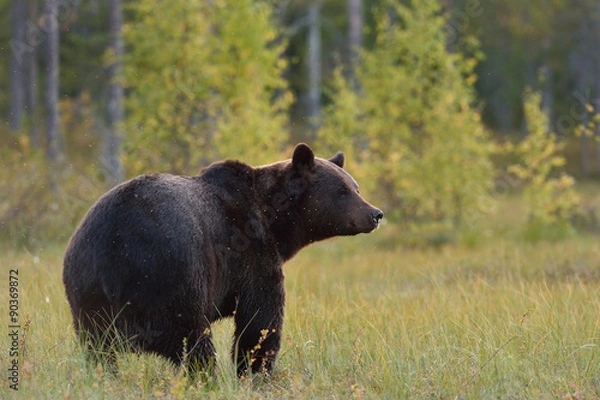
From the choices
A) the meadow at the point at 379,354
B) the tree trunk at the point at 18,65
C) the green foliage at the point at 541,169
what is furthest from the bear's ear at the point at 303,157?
the tree trunk at the point at 18,65

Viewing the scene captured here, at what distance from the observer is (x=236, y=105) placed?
1488 cm

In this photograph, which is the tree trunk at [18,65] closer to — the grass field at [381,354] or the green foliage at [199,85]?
A: the green foliage at [199,85]

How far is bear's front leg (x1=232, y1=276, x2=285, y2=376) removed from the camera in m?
5.45

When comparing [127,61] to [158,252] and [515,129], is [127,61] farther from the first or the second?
[515,129]

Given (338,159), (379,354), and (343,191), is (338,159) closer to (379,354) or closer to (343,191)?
(343,191)

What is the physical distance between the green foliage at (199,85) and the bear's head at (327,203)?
7730 mm

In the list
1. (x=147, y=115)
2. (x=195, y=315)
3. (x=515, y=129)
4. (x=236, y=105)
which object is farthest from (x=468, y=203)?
(x=515, y=129)

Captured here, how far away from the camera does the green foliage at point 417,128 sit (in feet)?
50.4

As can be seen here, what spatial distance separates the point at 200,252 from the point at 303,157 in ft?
4.06

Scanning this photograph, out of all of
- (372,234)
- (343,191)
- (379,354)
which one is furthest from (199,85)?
(379,354)

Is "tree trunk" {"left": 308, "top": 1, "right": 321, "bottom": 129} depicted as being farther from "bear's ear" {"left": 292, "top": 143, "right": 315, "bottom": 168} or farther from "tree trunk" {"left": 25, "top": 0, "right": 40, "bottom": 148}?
"bear's ear" {"left": 292, "top": 143, "right": 315, "bottom": 168}

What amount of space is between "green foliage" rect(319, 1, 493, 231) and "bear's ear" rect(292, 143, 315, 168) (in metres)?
9.22

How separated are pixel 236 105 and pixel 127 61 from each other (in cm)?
220

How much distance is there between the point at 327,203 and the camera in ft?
19.8
